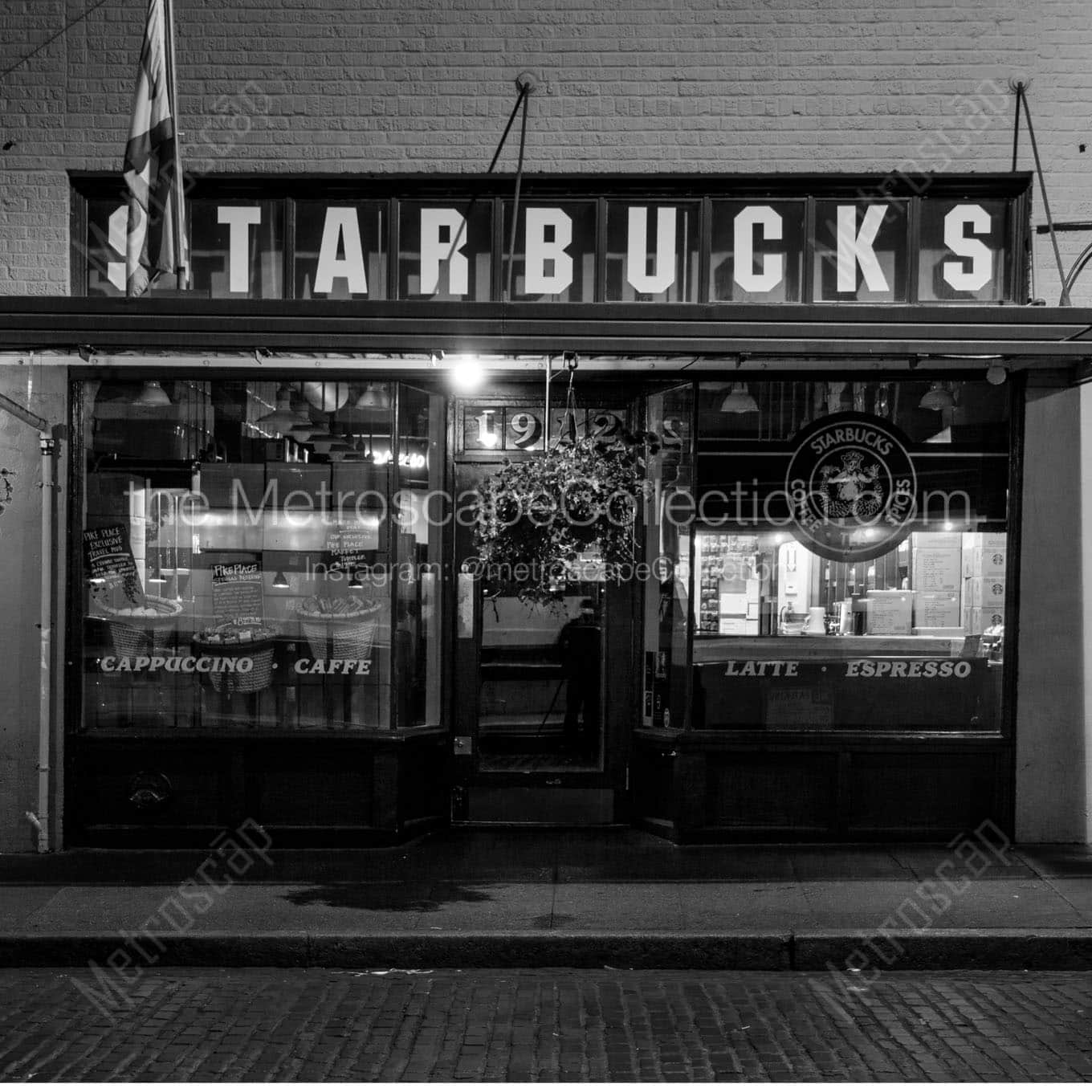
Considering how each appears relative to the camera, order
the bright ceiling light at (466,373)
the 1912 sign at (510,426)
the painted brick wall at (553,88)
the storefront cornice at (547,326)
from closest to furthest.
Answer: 1. the storefront cornice at (547,326)
2. the bright ceiling light at (466,373)
3. the painted brick wall at (553,88)
4. the 1912 sign at (510,426)

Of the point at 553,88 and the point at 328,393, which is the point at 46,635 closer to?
the point at 328,393

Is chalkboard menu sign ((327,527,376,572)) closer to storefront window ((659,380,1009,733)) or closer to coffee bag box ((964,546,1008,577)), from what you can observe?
storefront window ((659,380,1009,733))

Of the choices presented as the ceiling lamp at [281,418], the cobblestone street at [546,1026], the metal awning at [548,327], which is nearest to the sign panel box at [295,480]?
the ceiling lamp at [281,418]

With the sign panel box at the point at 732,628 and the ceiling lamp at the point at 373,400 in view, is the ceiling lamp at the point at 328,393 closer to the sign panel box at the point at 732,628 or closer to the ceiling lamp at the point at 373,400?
the ceiling lamp at the point at 373,400

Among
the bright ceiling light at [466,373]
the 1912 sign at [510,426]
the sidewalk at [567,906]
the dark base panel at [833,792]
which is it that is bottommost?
the sidewalk at [567,906]

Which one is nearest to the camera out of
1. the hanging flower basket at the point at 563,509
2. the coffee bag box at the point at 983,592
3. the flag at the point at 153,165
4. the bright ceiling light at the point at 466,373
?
the flag at the point at 153,165

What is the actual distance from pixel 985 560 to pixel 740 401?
2092 millimetres

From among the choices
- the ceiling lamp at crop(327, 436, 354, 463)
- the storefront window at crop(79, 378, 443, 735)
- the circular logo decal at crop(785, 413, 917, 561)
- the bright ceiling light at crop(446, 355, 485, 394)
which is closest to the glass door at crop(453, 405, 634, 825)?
the bright ceiling light at crop(446, 355, 485, 394)

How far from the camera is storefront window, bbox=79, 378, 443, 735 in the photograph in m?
8.11

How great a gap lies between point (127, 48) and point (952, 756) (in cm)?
774

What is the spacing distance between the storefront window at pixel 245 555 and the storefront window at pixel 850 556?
2.26 m

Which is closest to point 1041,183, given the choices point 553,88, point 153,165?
point 553,88

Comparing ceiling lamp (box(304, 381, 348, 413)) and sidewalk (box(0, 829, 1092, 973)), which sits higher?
ceiling lamp (box(304, 381, 348, 413))

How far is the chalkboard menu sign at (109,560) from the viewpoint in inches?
318
